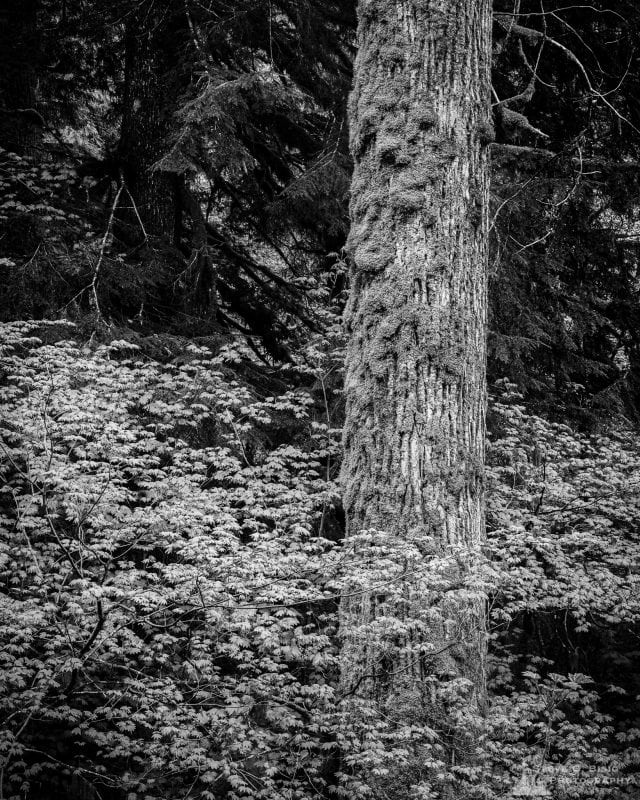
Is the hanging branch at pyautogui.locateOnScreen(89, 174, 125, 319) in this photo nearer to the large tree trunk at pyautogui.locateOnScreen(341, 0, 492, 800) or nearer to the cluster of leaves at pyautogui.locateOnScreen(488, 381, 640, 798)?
the large tree trunk at pyautogui.locateOnScreen(341, 0, 492, 800)

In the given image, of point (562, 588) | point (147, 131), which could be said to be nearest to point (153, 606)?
point (562, 588)

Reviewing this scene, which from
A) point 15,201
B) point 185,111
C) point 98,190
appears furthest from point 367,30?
point 98,190

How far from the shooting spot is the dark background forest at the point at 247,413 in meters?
3.38

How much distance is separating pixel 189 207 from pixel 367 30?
421 cm

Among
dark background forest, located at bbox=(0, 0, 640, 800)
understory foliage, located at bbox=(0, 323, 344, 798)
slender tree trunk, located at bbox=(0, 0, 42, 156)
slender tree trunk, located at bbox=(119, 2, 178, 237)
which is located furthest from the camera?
slender tree trunk, located at bbox=(119, 2, 178, 237)

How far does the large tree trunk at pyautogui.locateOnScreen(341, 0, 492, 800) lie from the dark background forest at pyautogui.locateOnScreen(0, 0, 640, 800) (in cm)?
15

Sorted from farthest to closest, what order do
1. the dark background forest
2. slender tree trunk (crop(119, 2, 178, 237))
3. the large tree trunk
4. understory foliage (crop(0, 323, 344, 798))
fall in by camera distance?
slender tree trunk (crop(119, 2, 178, 237)), the dark background forest, understory foliage (crop(0, 323, 344, 798)), the large tree trunk

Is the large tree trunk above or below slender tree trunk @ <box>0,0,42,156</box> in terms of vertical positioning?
below

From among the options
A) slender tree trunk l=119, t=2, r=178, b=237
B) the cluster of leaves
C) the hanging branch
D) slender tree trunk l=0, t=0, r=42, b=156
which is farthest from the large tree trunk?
slender tree trunk l=0, t=0, r=42, b=156

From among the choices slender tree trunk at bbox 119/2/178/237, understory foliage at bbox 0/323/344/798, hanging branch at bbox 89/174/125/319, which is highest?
slender tree trunk at bbox 119/2/178/237

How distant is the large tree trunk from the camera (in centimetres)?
298

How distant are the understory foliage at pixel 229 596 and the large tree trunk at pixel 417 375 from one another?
52mm

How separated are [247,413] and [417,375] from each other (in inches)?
78.4

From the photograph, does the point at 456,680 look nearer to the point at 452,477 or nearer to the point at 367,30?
the point at 452,477
